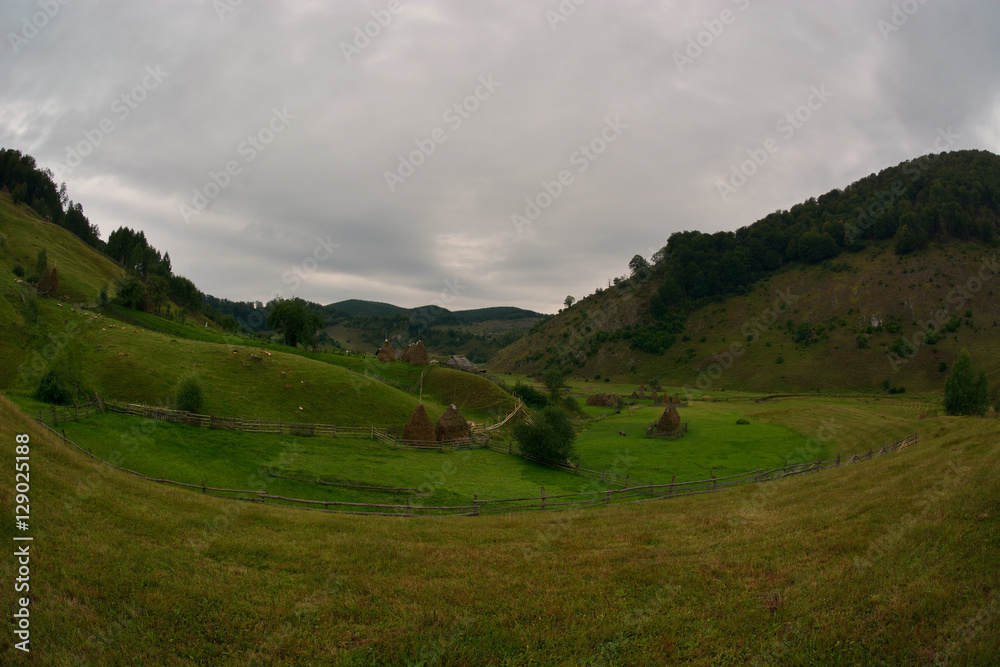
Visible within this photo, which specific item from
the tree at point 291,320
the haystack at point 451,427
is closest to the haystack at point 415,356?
the tree at point 291,320

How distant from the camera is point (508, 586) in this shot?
431 inches

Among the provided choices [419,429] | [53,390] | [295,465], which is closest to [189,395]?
[53,390]

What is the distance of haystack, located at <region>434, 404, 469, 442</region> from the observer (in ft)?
138

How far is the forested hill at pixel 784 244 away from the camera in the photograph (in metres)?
132

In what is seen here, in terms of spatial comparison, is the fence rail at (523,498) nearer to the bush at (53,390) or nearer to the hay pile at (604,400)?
the bush at (53,390)

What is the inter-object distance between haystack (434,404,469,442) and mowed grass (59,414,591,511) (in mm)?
4727

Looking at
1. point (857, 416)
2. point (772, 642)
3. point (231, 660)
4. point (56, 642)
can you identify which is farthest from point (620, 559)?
point (857, 416)

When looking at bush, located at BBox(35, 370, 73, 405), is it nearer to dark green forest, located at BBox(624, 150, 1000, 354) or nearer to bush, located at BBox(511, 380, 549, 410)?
bush, located at BBox(511, 380, 549, 410)

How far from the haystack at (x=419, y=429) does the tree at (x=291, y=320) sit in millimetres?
36908

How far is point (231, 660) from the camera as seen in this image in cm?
808

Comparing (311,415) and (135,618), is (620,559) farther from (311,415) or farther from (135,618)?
(311,415)

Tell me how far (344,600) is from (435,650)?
2595 millimetres

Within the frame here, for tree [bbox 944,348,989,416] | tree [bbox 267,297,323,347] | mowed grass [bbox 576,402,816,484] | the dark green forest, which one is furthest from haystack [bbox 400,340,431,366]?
the dark green forest

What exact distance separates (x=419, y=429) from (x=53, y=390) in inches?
961
